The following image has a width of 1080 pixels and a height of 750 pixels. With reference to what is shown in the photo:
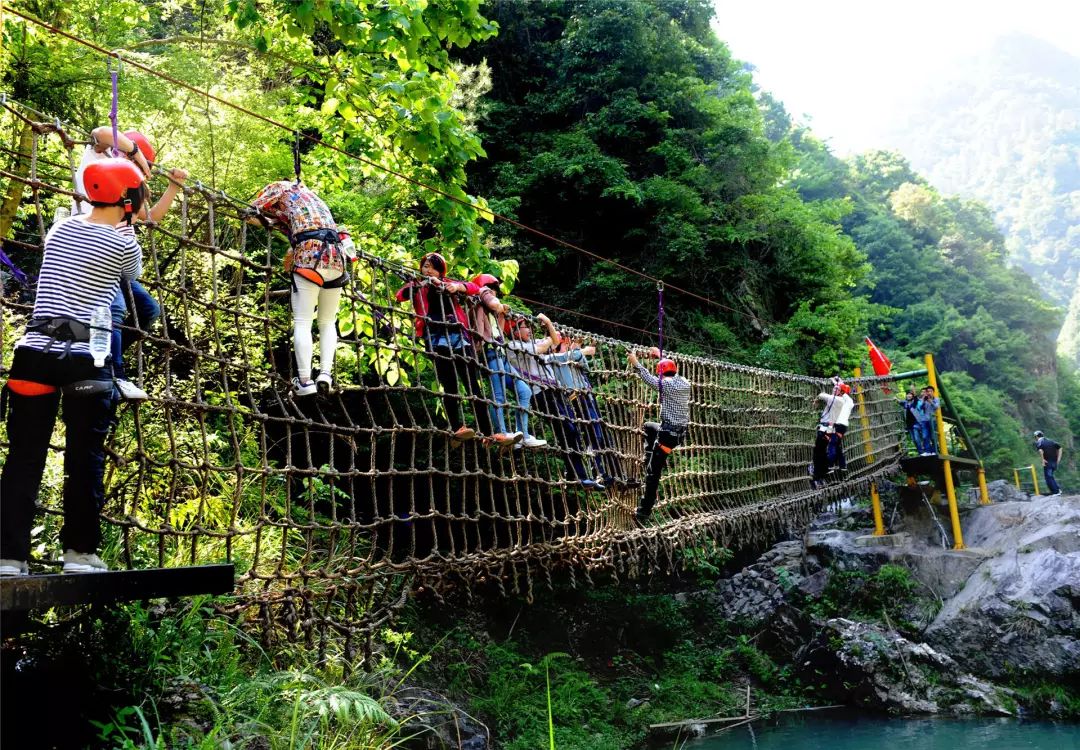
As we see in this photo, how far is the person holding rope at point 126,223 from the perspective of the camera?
72.7 inches

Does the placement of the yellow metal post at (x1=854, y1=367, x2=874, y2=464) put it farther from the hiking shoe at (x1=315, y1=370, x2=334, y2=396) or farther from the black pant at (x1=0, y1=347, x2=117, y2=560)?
the black pant at (x1=0, y1=347, x2=117, y2=560)

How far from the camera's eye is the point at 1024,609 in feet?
25.5

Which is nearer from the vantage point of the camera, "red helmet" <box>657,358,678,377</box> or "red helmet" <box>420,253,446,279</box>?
"red helmet" <box>420,253,446,279</box>

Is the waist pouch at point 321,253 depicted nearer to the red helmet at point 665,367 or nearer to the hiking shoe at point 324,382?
the hiking shoe at point 324,382

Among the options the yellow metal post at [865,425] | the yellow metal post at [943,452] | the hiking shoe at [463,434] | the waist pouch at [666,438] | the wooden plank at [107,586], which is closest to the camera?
the wooden plank at [107,586]

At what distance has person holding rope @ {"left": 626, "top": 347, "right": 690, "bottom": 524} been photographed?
14.7 feet

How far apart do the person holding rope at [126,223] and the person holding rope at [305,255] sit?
16.8 inches

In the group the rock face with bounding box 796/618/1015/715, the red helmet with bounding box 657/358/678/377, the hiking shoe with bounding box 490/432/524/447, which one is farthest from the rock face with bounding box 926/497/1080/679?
the hiking shoe with bounding box 490/432/524/447

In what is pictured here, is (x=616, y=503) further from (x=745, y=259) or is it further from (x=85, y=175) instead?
(x=745, y=259)

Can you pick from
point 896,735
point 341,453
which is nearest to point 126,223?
point 341,453

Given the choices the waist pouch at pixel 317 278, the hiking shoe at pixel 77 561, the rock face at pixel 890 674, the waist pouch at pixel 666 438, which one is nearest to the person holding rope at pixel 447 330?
the waist pouch at pixel 317 278

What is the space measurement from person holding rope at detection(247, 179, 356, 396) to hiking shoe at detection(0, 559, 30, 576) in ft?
3.55

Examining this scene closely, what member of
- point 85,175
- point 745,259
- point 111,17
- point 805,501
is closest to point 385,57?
point 111,17

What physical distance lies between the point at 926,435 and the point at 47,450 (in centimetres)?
859
